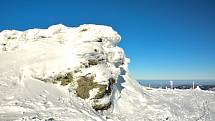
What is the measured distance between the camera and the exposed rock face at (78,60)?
2311 centimetres

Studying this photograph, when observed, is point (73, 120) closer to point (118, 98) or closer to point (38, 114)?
point (38, 114)

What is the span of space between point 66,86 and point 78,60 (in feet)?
7.70

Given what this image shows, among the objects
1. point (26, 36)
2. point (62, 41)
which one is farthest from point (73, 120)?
point (26, 36)

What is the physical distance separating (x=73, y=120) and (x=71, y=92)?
580 centimetres

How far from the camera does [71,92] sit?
22.7m

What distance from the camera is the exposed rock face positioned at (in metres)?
23.1

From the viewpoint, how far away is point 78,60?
23.8m

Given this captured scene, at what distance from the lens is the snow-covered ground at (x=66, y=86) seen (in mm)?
18281

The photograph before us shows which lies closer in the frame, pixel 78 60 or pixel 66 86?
pixel 66 86

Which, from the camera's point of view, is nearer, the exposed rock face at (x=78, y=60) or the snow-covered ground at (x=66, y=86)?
the snow-covered ground at (x=66, y=86)

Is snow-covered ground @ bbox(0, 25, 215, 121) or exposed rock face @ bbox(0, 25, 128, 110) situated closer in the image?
snow-covered ground @ bbox(0, 25, 215, 121)

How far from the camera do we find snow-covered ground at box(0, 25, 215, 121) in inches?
720

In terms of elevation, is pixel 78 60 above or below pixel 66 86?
above

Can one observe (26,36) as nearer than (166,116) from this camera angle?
No
